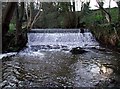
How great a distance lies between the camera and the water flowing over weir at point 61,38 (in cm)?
1339

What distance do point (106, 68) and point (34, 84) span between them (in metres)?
2.81

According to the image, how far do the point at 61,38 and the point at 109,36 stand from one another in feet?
11.9

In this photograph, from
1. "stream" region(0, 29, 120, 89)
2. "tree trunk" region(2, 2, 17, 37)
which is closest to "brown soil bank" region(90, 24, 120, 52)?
"stream" region(0, 29, 120, 89)

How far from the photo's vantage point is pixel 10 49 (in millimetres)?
10977

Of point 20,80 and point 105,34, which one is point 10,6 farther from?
point 105,34

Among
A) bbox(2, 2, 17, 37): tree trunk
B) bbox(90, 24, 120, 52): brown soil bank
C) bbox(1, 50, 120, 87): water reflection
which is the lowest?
bbox(1, 50, 120, 87): water reflection

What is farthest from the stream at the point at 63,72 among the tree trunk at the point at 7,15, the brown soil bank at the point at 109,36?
the tree trunk at the point at 7,15

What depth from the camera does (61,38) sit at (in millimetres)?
14242

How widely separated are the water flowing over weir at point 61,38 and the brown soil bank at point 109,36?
491 mm

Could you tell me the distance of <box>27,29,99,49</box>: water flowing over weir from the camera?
13.4 metres

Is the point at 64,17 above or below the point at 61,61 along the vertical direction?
above

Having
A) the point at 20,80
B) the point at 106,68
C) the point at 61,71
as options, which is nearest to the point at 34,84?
the point at 20,80

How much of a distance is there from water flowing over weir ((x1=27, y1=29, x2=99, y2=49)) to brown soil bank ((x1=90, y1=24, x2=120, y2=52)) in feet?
1.61

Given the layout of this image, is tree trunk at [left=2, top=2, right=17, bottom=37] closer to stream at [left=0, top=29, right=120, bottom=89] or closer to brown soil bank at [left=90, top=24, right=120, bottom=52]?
stream at [left=0, top=29, right=120, bottom=89]
